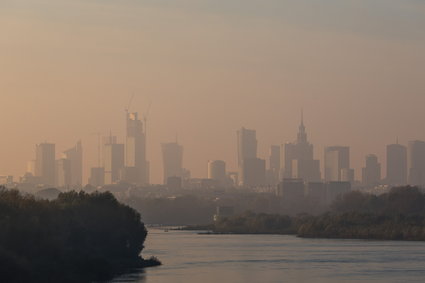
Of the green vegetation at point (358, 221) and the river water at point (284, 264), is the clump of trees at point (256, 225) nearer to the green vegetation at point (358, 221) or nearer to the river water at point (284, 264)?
the green vegetation at point (358, 221)

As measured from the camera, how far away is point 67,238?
6419 cm

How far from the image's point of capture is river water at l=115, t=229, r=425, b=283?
61.4m

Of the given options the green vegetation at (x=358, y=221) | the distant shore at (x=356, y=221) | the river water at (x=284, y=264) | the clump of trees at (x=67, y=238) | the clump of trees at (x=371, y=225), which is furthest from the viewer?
the green vegetation at (x=358, y=221)

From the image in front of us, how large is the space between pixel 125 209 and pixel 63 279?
2456 cm

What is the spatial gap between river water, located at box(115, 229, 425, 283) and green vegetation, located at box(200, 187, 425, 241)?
2565cm

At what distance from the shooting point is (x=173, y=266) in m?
70.7

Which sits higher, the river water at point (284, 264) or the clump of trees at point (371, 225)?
the clump of trees at point (371, 225)

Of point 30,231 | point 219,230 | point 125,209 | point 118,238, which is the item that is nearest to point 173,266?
point 118,238

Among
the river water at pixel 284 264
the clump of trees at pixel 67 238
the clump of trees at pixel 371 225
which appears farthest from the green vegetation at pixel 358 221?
the clump of trees at pixel 67 238

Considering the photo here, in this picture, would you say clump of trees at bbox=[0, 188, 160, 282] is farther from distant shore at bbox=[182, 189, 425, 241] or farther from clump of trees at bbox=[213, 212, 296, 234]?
clump of trees at bbox=[213, 212, 296, 234]

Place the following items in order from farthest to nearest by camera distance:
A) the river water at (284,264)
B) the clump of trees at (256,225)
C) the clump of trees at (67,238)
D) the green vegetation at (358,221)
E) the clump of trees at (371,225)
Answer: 1. the clump of trees at (256,225)
2. the green vegetation at (358,221)
3. the clump of trees at (371,225)
4. the river water at (284,264)
5. the clump of trees at (67,238)

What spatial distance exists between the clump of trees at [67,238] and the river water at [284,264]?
2238mm

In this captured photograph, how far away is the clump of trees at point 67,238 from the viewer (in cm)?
5431

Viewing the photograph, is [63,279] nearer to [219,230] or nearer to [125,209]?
[125,209]
